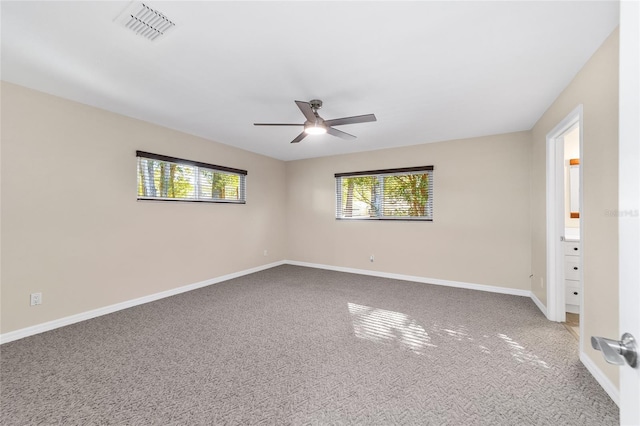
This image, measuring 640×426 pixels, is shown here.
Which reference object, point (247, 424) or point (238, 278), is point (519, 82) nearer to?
point (247, 424)

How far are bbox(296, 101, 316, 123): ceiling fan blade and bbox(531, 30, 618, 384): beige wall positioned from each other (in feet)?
7.13

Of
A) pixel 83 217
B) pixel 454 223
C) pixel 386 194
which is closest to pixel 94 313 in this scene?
pixel 83 217

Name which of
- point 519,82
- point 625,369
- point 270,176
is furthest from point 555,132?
point 270,176

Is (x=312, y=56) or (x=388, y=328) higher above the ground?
(x=312, y=56)

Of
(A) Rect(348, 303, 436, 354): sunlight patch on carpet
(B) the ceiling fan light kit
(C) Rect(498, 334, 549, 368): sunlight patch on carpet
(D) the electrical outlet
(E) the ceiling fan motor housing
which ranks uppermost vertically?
(E) the ceiling fan motor housing

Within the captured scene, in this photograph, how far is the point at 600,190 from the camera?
192cm

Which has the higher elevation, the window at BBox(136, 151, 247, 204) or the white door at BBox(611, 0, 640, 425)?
the window at BBox(136, 151, 247, 204)

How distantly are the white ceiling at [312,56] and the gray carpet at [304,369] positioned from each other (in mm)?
2454

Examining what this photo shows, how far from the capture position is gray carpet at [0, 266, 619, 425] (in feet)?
5.41

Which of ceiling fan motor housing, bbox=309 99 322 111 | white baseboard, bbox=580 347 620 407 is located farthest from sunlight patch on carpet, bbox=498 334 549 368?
ceiling fan motor housing, bbox=309 99 322 111

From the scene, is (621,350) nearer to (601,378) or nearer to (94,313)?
(601,378)

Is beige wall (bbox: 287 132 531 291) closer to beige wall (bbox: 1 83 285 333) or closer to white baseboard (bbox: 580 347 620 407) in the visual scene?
white baseboard (bbox: 580 347 620 407)

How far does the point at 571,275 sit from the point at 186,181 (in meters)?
5.34

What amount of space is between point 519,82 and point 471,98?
1.42ft
